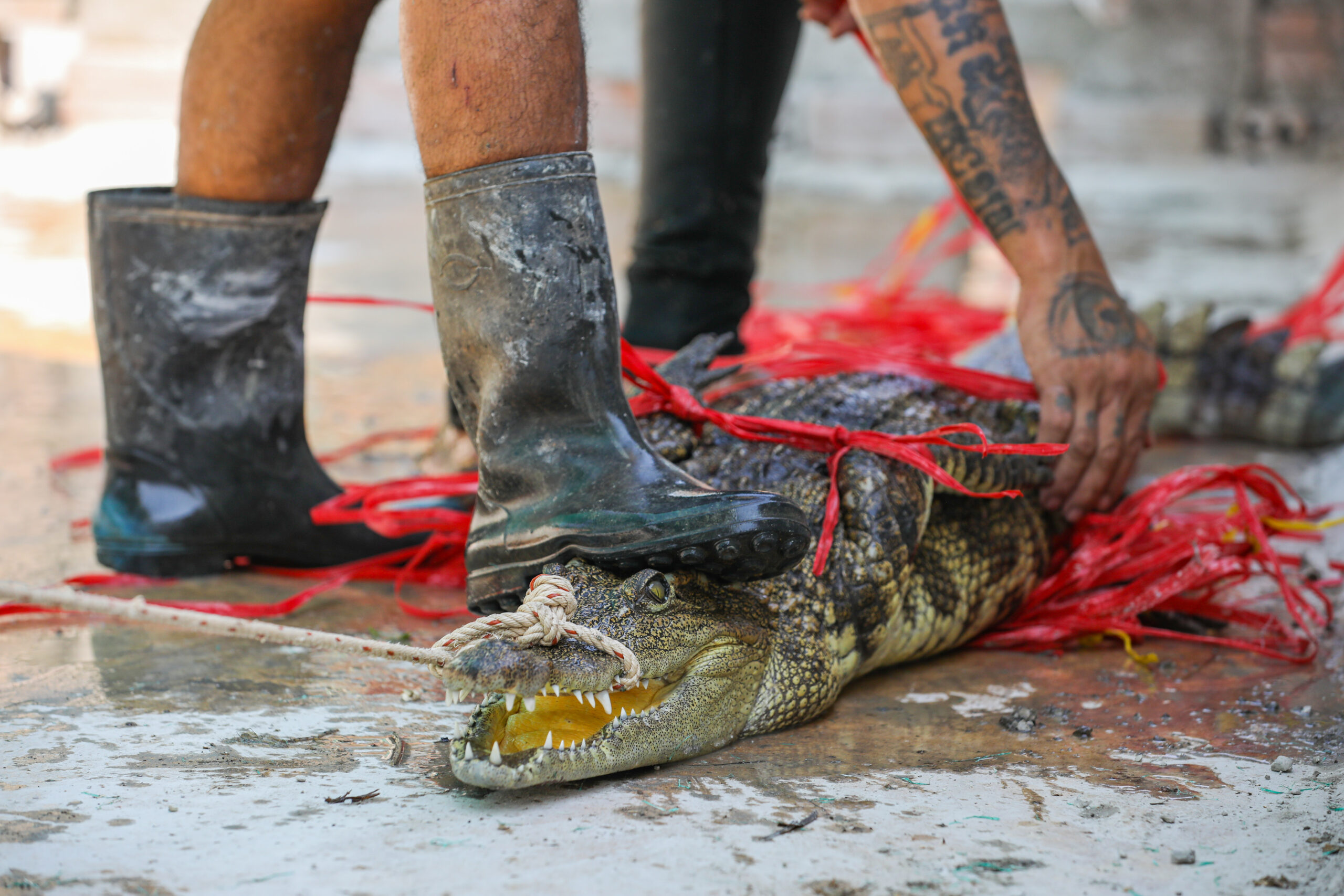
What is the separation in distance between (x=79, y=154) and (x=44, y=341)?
Result: 16.4 ft

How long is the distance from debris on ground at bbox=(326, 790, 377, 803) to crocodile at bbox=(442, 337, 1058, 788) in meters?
0.10

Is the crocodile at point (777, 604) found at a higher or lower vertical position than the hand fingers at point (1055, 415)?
lower

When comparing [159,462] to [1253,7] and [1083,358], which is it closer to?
[1083,358]

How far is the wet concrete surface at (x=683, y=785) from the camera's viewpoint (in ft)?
3.81

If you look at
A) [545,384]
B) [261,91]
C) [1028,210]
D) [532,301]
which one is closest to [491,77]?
[532,301]

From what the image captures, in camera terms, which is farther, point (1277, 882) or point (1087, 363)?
point (1087, 363)

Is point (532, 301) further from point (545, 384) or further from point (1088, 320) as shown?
point (1088, 320)

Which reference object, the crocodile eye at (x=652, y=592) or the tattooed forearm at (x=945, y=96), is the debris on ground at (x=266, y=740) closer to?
the crocodile eye at (x=652, y=592)

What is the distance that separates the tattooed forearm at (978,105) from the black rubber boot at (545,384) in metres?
0.71

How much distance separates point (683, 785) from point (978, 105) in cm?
122

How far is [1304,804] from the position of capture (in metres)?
1.34

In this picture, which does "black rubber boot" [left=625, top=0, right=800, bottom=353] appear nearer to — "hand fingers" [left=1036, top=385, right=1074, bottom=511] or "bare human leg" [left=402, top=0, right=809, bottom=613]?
"hand fingers" [left=1036, top=385, right=1074, bottom=511]

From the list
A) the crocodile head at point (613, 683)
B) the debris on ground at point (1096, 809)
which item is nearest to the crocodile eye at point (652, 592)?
the crocodile head at point (613, 683)

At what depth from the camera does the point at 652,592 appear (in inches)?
56.4
